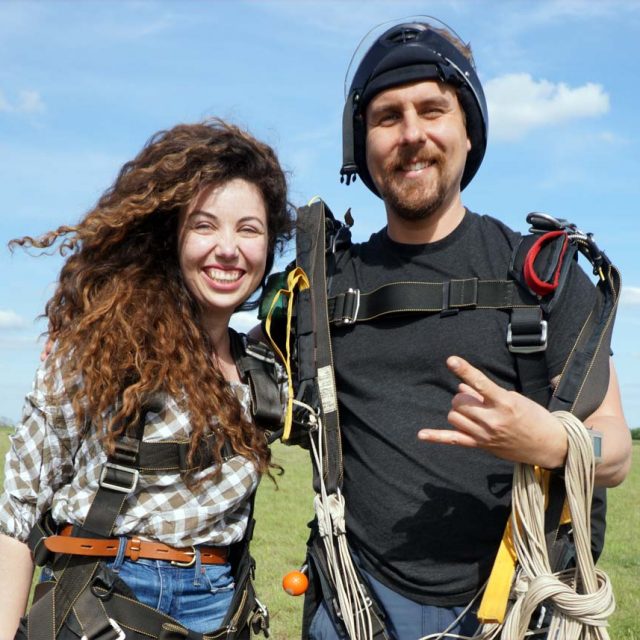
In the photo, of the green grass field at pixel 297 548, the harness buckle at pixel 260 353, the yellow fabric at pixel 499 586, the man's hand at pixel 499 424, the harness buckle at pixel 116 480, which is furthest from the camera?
the green grass field at pixel 297 548

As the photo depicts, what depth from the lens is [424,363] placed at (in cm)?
312

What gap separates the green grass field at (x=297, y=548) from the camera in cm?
663

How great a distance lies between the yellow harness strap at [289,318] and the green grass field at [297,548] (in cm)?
67

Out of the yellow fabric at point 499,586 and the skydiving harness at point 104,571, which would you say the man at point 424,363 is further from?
the skydiving harness at point 104,571

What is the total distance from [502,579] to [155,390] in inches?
57.7

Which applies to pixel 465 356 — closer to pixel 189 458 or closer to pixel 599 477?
pixel 599 477

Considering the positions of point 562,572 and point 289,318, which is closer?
point 562,572

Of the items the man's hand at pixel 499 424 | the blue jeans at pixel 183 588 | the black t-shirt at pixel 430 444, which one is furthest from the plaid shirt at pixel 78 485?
the man's hand at pixel 499 424

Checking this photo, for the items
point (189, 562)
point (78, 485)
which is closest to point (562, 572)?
point (189, 562)

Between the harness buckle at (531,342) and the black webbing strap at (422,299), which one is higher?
the black webbing strap at (422,299)

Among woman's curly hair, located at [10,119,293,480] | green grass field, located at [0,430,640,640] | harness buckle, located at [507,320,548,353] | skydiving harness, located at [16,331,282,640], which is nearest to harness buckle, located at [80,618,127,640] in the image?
skydiving harness, located at [16,331,282,640]

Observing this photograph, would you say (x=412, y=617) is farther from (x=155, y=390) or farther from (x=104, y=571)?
(x=155, y=390)

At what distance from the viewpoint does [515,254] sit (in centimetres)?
308

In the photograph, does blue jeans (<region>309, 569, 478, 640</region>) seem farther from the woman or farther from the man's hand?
the man's hand
